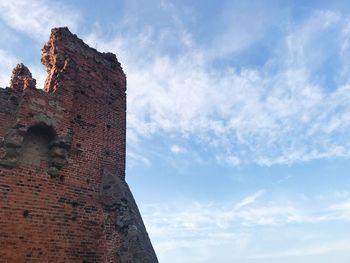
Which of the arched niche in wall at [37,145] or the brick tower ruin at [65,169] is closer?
the brick tower ruin at [65,169]

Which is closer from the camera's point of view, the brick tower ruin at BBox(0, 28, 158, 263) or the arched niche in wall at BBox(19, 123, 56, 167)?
the brick tower ruin at BBox(0, 28, 158, 263)

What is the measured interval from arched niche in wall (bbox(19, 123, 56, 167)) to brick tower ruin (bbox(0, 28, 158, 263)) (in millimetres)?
21

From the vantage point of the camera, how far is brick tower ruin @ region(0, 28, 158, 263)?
22.3 feet

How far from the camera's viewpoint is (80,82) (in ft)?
29.3

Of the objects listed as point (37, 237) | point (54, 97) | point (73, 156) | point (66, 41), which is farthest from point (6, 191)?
point (66, 41)

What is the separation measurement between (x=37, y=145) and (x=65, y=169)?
79 centimetres

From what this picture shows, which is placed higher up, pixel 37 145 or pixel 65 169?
pixel 37 145

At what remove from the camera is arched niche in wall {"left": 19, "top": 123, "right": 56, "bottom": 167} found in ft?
24.1

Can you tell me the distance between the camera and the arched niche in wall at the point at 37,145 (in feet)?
24.1

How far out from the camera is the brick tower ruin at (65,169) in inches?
268

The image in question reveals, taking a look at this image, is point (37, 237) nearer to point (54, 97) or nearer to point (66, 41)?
point (54, 97)

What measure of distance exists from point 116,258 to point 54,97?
152 inches

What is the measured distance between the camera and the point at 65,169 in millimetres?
7773

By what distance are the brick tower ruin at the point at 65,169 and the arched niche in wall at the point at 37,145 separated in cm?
2
